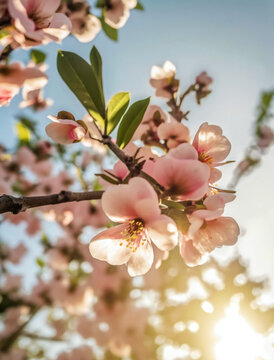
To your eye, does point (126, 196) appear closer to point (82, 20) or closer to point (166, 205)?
point (166, 205)

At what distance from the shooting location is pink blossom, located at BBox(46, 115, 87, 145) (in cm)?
57

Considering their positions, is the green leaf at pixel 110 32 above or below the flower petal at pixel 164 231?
below

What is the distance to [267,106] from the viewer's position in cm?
246

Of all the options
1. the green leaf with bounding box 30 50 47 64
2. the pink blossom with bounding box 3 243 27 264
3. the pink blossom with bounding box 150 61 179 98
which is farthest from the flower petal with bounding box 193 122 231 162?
the pink blossom with bounding box 3 243 27 264

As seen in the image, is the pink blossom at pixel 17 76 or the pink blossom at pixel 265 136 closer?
the pink blossom at pixel 17 76

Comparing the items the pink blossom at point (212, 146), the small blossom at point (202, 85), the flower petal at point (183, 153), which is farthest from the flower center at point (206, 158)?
the small blossom at point (202, 85)

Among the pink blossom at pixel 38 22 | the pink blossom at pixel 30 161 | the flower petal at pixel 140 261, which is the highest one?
the pink blossom at pixel 38 22

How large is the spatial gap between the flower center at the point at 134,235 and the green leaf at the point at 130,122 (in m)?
0.20

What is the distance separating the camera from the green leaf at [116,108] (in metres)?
0.65

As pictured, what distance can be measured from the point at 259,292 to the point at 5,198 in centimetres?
274

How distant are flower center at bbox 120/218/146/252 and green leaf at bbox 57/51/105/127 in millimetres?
226

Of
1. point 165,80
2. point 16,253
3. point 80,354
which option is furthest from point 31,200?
point 16,253

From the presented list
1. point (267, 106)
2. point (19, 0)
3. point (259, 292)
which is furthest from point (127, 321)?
point (19, 0)

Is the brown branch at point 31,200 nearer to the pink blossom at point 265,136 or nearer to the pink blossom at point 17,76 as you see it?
the pink blossom at point 17,76
